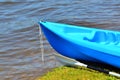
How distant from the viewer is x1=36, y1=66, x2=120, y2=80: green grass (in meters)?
6.23

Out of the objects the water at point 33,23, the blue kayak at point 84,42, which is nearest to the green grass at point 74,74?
the blue kayak at point 84,42

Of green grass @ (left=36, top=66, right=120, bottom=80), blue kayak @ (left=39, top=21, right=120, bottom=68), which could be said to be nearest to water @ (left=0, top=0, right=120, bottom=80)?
green grass @ (left=36, top=66, right=120, bottom=80)

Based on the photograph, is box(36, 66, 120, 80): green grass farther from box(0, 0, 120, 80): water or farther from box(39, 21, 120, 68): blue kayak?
box(0, 0, 120, 80): water

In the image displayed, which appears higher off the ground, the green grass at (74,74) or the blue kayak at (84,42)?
the blue kayak at (84,42)

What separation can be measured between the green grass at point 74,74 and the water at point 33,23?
0.61m

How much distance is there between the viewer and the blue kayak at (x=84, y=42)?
620cm

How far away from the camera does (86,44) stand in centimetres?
632

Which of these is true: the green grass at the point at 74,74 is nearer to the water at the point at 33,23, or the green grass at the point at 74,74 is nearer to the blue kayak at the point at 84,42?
the blue kayak at the point at 84,42

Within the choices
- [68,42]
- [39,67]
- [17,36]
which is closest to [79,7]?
[17,36]

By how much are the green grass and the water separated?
2.00ft

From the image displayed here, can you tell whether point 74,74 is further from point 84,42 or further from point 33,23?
point 33,23

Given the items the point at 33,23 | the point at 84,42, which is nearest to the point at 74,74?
the point at 84,42

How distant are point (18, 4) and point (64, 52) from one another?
7.32 m

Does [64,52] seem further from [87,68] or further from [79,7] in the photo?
[79,7]
